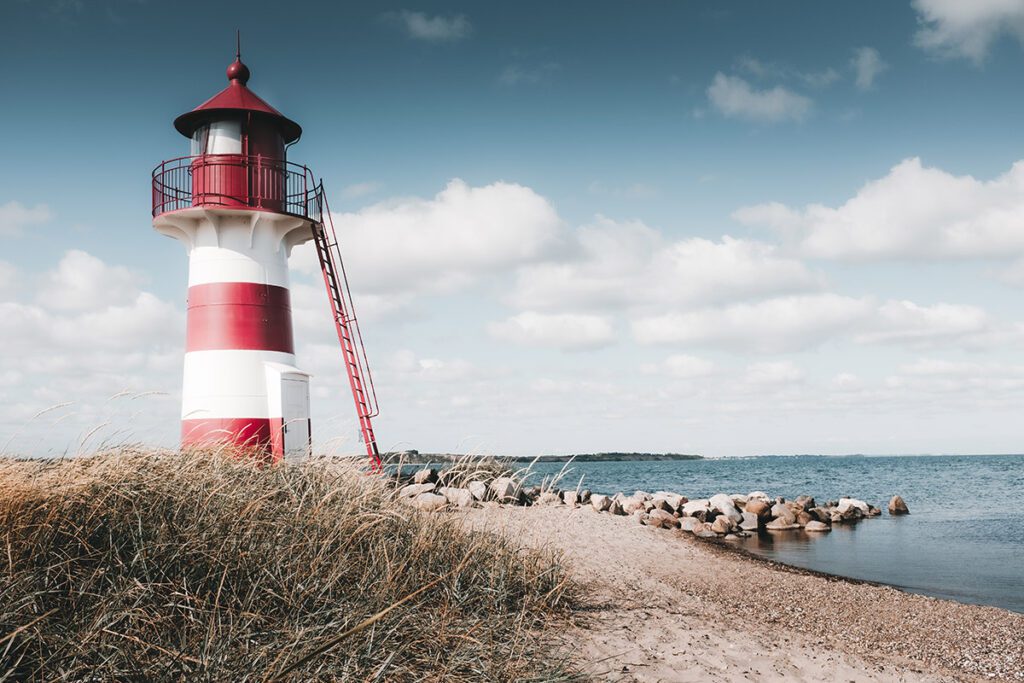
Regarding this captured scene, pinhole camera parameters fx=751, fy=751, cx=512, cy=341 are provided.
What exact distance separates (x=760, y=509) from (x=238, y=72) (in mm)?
17849

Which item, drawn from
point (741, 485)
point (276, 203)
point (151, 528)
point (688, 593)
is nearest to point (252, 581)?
point (151, 528)

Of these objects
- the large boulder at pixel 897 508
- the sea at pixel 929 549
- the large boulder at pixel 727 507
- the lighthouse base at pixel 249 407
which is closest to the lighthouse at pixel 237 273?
the lighthouse base at pixel 249 407

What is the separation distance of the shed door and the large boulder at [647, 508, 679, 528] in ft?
31.5

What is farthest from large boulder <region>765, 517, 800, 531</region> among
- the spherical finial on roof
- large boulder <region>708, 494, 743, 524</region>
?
the spherical finial on roof

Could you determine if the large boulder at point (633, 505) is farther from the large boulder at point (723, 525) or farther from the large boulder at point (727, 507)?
the large boulder at point (727, 507)

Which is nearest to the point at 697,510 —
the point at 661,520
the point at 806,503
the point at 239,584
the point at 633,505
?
the point at 633,505

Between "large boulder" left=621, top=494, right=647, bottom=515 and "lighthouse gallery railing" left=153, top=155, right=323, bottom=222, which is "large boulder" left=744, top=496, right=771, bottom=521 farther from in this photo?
"lighthouse gallery railing" left=153, top=155, right=323, bottom=222

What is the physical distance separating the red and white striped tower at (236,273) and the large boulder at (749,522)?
43.0ft

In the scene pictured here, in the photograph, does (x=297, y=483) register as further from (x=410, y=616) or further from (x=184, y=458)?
(x=410, y=616)

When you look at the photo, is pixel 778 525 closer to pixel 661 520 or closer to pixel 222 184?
pixel 661 520

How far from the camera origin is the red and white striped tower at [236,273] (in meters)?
12.5

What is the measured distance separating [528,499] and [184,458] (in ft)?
33.2

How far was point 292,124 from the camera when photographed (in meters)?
13.5

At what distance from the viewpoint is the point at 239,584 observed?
17.9 feet
